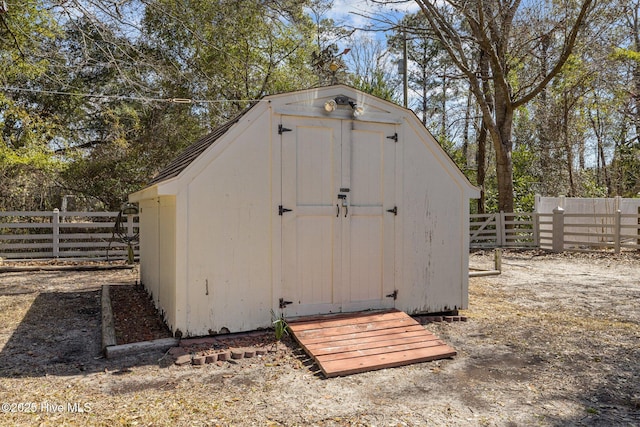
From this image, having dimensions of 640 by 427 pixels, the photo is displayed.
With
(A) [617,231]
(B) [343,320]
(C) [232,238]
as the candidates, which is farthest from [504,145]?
(C) [232,238]

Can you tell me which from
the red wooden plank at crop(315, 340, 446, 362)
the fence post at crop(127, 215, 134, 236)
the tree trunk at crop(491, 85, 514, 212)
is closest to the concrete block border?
the red wooden plank at crop(315, 340, 446, 362)

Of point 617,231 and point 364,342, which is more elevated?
point 617,231

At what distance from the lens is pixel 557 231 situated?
531 inches

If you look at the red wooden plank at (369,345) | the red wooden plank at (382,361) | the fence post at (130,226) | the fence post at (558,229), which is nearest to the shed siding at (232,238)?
the red wooden plank at (369,345)

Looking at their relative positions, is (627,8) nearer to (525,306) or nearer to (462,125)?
(525,306)

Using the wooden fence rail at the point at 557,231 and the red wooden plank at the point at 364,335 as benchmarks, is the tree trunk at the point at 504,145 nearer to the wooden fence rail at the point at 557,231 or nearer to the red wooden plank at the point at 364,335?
the wooden fence rail at the point at 557,231

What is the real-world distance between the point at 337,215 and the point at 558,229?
1082 centimetres

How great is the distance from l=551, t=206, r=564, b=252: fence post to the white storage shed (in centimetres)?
903

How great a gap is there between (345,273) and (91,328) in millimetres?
3196

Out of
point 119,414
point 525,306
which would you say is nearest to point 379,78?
point 525,306

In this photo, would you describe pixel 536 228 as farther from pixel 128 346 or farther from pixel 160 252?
pixel 128 346

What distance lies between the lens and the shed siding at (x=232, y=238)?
4641 mm

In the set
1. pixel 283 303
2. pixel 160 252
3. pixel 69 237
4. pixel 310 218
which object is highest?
pixel 310 218

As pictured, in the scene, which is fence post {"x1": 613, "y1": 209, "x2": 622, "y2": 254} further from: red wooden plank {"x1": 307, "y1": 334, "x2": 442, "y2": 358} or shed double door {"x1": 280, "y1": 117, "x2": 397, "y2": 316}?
red wooden plank {"x1": 307, "y1": 334, "x2": 442, "y2": 358}
